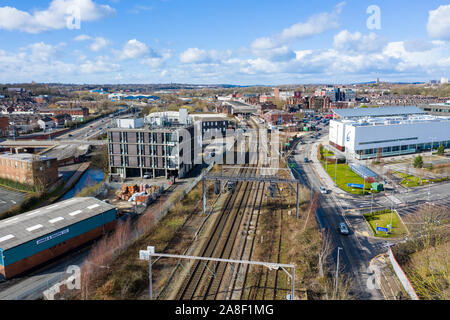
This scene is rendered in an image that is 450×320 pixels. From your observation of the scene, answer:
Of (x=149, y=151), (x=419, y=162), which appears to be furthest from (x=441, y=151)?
(x=149, y=151)

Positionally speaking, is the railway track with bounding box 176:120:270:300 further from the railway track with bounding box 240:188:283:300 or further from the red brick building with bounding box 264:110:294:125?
the red brick building with bounding box 264:110:294:125

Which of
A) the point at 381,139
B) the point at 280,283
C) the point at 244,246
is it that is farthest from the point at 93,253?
the point at 381,139

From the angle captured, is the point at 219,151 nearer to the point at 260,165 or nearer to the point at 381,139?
the point at 260,165

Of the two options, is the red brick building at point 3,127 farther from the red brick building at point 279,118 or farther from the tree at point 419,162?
the tree at point 419,162

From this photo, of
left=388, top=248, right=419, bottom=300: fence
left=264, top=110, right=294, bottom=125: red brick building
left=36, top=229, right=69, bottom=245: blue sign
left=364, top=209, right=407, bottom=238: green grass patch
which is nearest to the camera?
left=388, top=248, right=419, bottom=300: fence

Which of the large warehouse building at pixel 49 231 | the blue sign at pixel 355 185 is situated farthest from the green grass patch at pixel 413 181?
the large warehouse building at pixel 49 231

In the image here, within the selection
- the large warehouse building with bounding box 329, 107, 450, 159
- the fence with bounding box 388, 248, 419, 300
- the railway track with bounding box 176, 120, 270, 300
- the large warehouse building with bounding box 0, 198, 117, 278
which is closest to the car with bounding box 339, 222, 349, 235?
the fence with bounding box 388, 248, 419, 300
